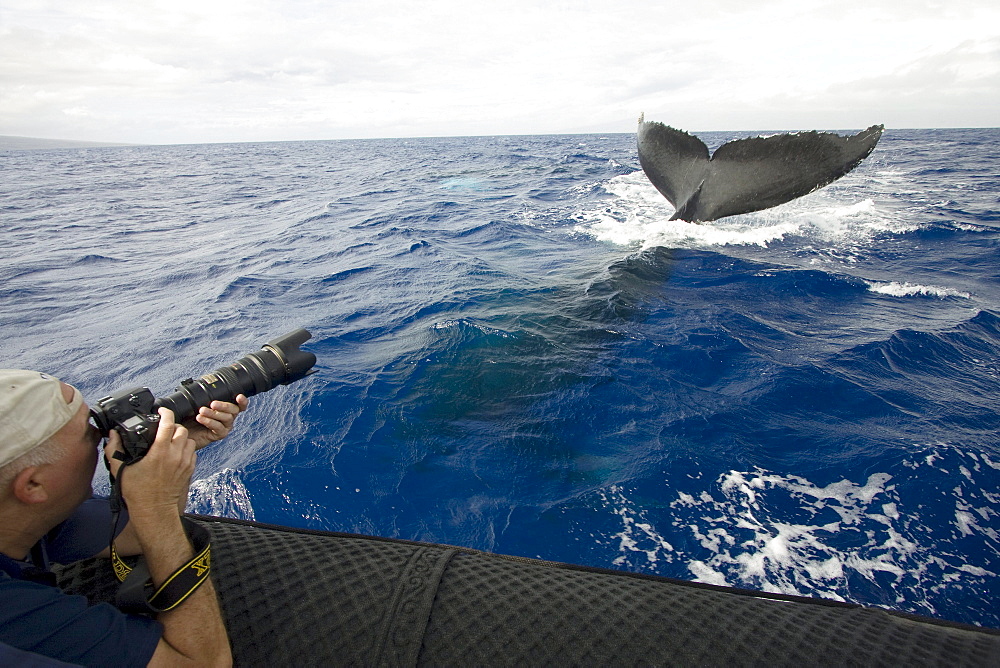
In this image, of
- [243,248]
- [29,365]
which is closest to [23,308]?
[29,365]

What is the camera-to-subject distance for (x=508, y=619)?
1791 mm

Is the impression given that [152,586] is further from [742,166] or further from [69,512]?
[742,166]

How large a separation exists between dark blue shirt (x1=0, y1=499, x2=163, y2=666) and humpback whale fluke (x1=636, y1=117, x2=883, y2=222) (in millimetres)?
7744

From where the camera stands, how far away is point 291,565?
199 cm

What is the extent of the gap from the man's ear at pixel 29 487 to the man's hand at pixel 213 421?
53cm

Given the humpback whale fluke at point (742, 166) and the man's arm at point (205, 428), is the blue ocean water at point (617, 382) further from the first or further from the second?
the man's arm at point (205, 428)

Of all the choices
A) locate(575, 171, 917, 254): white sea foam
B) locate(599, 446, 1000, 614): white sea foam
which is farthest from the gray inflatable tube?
locate(575, 171, 917, 254): white sea foam

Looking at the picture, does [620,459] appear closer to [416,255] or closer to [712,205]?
[712,205]

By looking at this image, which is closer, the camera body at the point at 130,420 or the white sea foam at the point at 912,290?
the camera body at the point at 130,420

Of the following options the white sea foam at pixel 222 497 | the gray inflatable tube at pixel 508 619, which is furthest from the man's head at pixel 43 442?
the white sea foam at pixel 222 497

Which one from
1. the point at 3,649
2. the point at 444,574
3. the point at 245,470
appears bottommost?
the point at 245,470

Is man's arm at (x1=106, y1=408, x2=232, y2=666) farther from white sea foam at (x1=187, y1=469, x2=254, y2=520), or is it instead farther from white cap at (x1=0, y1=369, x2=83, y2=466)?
white sea foam at (x1=187, y1=469, x2=254, y2=520)

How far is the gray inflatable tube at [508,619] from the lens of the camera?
5.44 feet

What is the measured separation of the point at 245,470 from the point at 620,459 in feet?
11.1
